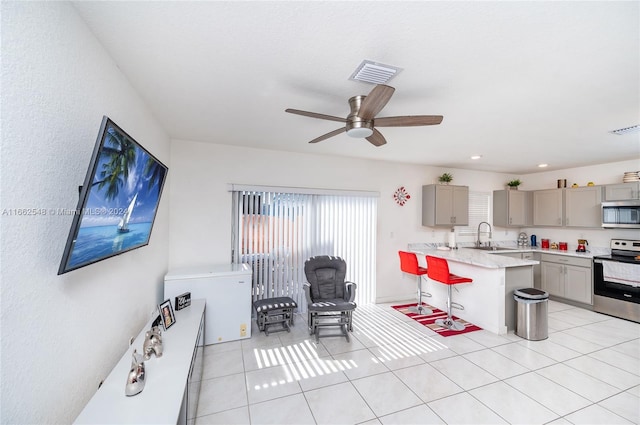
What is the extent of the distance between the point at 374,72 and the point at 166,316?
272cm

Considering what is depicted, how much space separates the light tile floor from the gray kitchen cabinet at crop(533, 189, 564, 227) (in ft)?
7.72

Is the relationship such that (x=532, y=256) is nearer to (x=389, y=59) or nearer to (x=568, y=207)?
(x=568, y=207)

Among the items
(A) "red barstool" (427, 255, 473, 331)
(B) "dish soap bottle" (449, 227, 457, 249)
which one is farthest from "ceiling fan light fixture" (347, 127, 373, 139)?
(B) "dish soap bottle" (449, 227, 457, 249)

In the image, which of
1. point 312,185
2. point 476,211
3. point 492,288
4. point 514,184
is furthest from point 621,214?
point 312,185

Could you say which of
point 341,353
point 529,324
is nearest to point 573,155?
point 529,324

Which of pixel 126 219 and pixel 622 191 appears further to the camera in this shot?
pixel 622 191

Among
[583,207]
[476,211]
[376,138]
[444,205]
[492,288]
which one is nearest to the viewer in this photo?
[376,138]

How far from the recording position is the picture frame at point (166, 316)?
2.42 metres

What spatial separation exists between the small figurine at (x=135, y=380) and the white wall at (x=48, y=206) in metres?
0.25

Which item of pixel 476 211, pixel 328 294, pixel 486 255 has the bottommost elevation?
pixel 328 294

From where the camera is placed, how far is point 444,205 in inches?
208

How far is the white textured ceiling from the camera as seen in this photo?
56.1 inches

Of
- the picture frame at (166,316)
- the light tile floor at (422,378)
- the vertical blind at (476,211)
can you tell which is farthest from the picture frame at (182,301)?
the vertical blind at (476,211)

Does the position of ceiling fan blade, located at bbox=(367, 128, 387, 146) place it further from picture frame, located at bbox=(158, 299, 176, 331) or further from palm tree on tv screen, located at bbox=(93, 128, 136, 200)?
picture frame, located at bbox=(158, 299, 176, 331)
